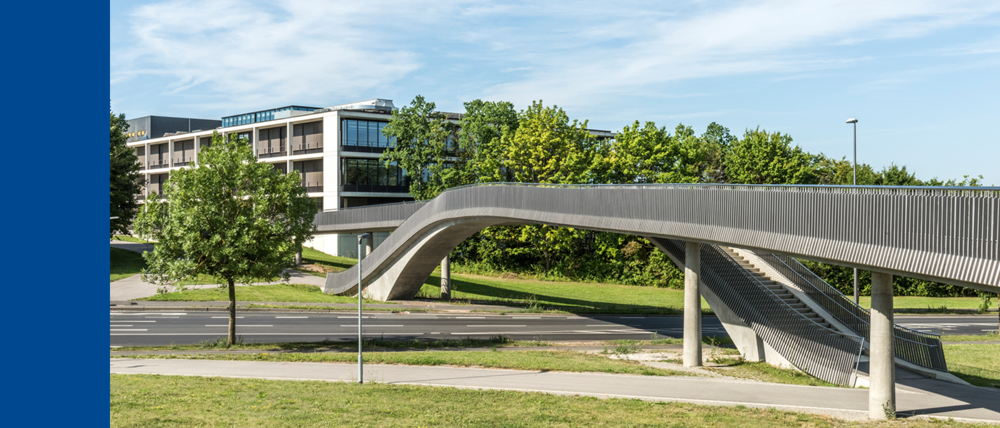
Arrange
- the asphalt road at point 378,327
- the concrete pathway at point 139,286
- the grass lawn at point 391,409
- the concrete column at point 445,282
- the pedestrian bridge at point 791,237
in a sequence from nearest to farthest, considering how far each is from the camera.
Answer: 1. the pedestrian bridge at point 791,237
2. the grass lawn at point 391,409
3. the asphalt road at point 378,327
4. the concrete pathway at point 139,286
5. the concrete column at point 445,282

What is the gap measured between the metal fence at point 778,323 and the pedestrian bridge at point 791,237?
34 millimetres

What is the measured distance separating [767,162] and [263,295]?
3873cm

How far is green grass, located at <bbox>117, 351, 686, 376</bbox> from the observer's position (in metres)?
21.8

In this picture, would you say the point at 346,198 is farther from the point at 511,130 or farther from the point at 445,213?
the point at 445,213

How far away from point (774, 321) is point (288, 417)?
15411mm

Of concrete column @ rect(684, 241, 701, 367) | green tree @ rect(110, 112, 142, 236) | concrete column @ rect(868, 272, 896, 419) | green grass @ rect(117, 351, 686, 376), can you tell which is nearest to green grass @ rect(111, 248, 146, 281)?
green tree @ rect(110, 112, 142, 236)

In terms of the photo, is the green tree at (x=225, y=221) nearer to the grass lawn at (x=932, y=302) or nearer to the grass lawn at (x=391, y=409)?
the grass lawn at (x=391, y=409)

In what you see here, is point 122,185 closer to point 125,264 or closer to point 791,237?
point 125,264

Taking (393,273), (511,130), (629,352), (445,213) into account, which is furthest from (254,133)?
(629,352)

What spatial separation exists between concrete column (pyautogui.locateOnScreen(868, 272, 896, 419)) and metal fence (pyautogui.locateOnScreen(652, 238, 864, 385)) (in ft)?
14.2

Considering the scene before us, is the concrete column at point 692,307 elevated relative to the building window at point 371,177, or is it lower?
lower

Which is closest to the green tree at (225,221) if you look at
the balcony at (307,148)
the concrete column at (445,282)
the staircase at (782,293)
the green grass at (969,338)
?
the staircase at (782,293)

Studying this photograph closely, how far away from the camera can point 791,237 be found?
17.8 meters

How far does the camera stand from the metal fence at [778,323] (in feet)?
69.8
